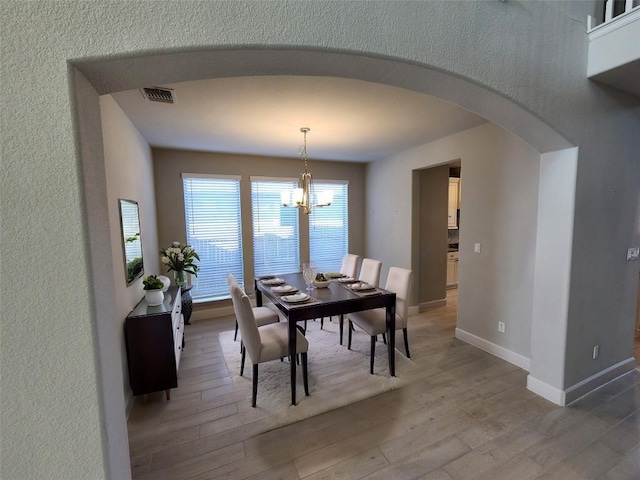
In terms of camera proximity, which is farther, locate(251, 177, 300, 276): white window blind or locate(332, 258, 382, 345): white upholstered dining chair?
locate(251, 177, 300, 276): white window blind

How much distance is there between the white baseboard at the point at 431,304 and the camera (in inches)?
183

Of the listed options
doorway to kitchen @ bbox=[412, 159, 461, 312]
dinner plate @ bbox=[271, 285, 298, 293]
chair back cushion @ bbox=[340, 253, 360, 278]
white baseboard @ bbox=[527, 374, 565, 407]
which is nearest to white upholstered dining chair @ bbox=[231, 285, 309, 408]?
dinner plate @ bbox=[271, 285, 298, 293]

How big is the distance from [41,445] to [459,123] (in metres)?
3.88

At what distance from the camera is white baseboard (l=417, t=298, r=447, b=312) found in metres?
4.64

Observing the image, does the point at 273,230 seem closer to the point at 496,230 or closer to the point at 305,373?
the point at 305,373

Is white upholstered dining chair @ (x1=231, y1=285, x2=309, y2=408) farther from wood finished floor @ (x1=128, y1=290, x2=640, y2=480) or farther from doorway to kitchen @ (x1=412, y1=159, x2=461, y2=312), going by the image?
doorway to kitchen @ (x1=412, y1=159, x2=461, y2=312)

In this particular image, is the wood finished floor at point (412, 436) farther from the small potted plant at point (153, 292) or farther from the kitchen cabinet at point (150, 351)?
the small potted plant at point (153, 292)

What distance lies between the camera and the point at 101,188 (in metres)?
1.13

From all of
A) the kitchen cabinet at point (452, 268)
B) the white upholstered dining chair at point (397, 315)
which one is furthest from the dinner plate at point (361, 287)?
the kitchen cabinet at point (452, 268)

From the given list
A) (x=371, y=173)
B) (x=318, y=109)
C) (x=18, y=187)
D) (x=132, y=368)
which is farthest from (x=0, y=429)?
(x=371, y=173)

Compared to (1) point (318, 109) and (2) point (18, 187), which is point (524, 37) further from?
(2) point (18, 187)

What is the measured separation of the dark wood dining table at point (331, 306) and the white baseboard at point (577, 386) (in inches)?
47.8

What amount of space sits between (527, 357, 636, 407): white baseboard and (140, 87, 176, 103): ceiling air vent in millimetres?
3927

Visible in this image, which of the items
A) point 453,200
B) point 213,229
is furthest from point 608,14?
point 213,229
